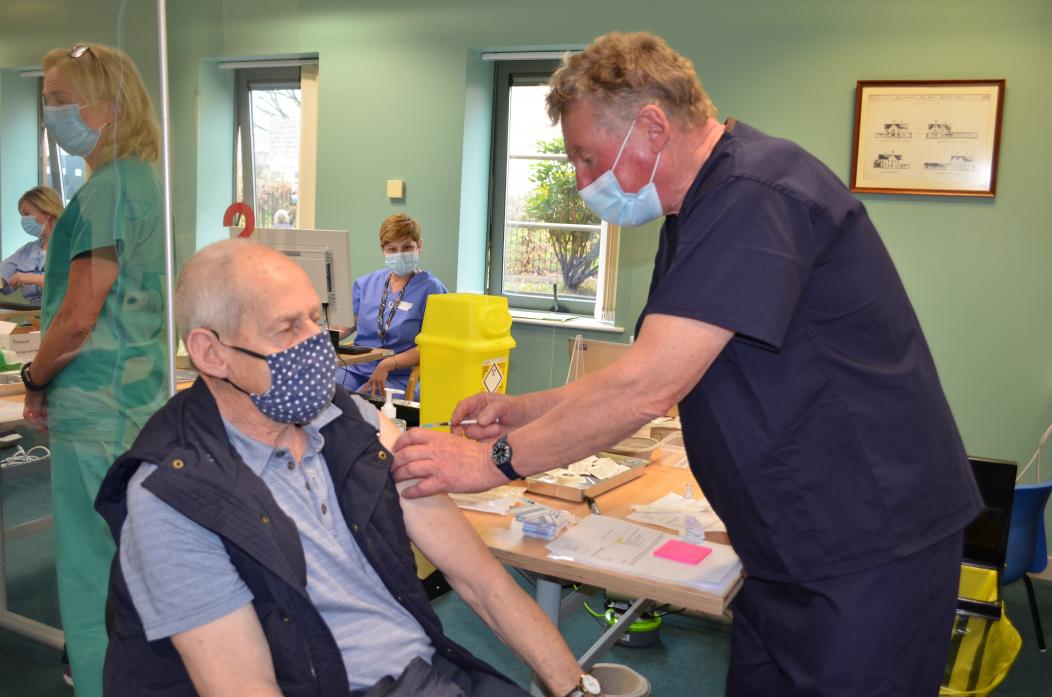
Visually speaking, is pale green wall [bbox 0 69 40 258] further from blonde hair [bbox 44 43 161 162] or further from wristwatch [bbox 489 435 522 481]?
wristwatch [bbox 489 435 522 481]

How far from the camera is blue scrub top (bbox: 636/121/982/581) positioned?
1.36 meters

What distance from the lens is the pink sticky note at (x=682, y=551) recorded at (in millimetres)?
1805

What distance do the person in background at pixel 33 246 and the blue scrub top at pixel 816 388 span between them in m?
1.44

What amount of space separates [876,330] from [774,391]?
0.19 m

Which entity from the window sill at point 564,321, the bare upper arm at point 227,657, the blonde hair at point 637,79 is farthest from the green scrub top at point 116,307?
the window sill at point 564,321

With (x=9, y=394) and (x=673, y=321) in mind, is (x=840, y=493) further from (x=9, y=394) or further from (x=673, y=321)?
(x=9, y=394)

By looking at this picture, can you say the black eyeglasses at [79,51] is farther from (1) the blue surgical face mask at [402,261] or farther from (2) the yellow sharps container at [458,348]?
(1) the blue surgical face mask at [402,261]

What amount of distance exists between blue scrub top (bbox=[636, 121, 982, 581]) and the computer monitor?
8.59 feet

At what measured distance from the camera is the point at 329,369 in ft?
4.87

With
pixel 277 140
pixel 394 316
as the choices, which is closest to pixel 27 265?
pixel 394 316

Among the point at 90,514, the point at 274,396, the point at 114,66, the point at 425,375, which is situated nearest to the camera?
the point at 274,396

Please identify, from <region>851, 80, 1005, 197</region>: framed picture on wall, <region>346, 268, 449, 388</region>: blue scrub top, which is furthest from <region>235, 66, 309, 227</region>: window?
<region>851, 80, 1005, 197</region>: framed picture on wall

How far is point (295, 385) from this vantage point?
4.75 ft

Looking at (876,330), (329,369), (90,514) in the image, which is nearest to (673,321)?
(876,330)
